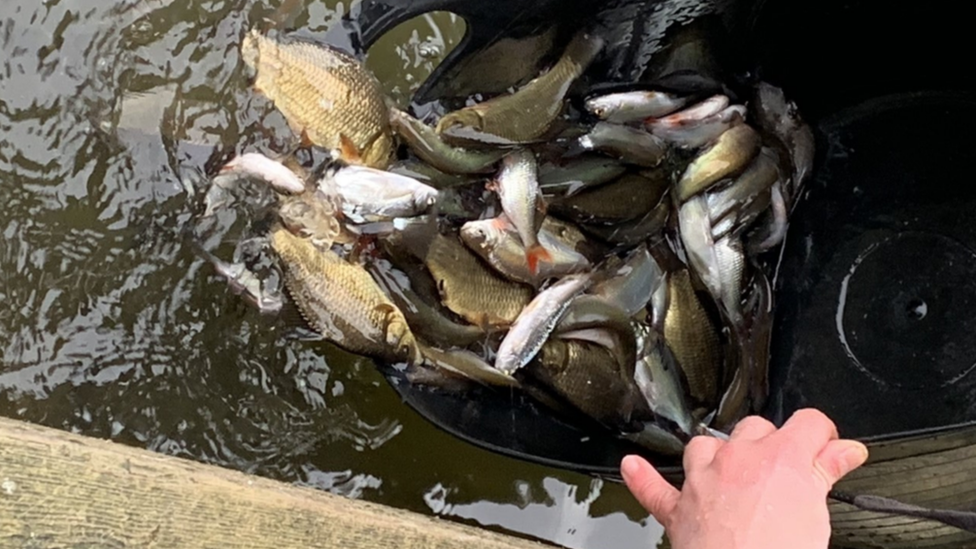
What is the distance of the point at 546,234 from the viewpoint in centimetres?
188

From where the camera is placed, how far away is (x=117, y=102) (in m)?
2.00

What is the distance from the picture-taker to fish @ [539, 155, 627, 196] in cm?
188

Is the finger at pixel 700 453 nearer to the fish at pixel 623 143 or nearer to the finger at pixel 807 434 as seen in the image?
the finger at pixel 807 434

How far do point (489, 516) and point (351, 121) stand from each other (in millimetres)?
1199

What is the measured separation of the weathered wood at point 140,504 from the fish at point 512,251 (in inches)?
23.9

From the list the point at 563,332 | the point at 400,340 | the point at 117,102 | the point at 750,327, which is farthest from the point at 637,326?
the point at 117,102

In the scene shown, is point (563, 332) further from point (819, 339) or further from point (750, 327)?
point (819, 339)

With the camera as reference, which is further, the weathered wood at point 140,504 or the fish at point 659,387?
the fish at point 659,387

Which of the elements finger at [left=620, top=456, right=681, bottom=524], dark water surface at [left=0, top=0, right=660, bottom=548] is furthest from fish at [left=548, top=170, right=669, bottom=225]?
finger at [left=620, top=456, right=681, bottom=524]

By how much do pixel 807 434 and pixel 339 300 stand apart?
0.92 metres

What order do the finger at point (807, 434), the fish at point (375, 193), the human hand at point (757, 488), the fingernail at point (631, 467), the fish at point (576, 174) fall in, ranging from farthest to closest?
the fish at point (576, 174), the fish at point (375, 193), the fingernail at point (631, 467), the finger at point (807, 434), the human hand at point (757, 488)

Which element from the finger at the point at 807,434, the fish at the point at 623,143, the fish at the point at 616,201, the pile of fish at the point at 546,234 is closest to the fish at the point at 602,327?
the pile of fish at the point at 546,234

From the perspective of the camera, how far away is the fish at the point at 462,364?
1.80 meters

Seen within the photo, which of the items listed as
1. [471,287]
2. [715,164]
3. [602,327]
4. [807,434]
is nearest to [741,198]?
[715,164]
